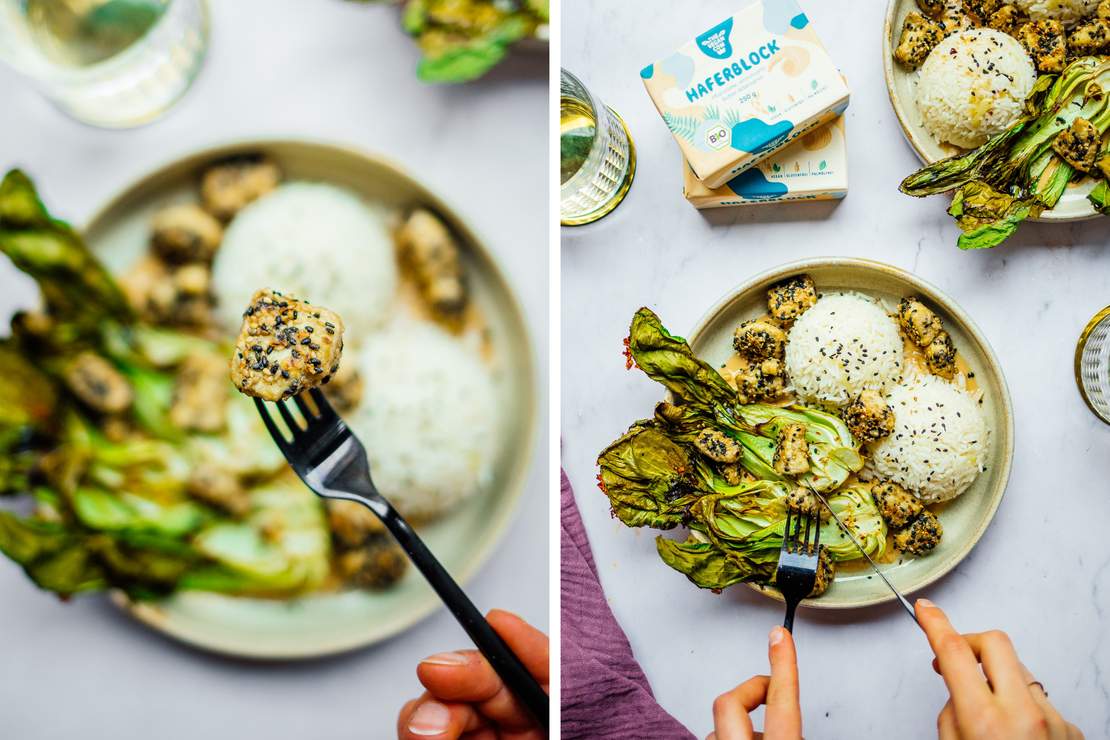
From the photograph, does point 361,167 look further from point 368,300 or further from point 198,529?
point 198,529

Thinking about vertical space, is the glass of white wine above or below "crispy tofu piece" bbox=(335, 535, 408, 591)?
above

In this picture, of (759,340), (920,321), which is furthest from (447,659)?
(920,321)

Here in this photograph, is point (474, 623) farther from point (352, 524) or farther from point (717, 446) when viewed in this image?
point (717, 446)

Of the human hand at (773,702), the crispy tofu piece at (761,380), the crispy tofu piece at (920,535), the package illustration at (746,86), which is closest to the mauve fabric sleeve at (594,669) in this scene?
the human hand at (773,702)

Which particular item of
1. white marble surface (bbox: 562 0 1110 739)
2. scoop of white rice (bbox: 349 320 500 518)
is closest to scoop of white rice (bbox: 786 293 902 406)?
white marble surface (bbox: 562 0 1110 739)

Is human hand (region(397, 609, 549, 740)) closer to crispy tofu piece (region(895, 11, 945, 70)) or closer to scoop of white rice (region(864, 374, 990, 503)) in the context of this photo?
scoop of white rice (region(864, 374, 990, 503))

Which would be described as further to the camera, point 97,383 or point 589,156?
point 589,156
